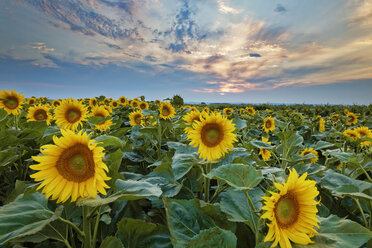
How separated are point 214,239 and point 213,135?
1.22m

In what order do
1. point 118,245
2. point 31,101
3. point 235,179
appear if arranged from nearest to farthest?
1. point 118,245
2. point 235,179
3. point 31,101

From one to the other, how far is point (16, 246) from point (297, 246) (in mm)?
1540

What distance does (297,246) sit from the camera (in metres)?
0.99

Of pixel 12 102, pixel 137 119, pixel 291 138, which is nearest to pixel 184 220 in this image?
pixel 291 138

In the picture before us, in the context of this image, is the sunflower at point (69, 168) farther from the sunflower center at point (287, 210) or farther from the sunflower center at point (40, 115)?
the sunflower center at point (40, 115)

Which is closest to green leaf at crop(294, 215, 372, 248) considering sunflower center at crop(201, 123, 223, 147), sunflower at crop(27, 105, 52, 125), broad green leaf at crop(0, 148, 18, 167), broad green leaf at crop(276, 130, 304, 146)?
sunflower center at crop(201, 123, 223, 147)

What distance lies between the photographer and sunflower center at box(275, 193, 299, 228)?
104cm

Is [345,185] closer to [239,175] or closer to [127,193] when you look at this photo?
[239,175]

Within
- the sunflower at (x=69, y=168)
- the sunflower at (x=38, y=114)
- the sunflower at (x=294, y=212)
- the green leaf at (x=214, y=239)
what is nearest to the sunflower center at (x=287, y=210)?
the sunflower at (x=294, y=212)

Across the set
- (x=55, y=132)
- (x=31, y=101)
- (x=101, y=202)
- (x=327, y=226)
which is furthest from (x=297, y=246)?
(x=31, y=101)

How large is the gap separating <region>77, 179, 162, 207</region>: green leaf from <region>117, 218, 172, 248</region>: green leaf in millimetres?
187

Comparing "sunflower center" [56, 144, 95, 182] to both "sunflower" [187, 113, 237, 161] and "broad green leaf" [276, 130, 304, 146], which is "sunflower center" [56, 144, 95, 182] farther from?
"broad green leaf" [276, 130, 304, 146]

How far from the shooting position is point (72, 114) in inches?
115

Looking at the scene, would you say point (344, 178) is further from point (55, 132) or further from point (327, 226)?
point (55, 132)
